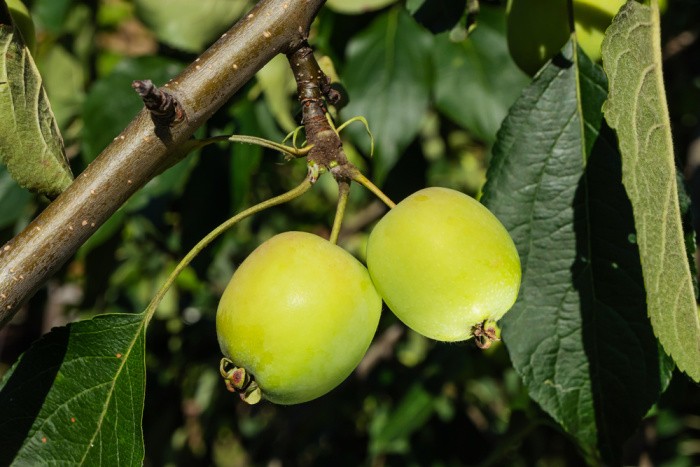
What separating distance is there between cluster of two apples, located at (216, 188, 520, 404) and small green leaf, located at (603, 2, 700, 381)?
16 cm

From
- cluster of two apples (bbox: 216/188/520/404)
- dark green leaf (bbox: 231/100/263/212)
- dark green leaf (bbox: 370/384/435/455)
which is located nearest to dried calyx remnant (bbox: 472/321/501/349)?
cluster of two apples (bbox: 216/188/520/404)

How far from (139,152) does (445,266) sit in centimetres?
39

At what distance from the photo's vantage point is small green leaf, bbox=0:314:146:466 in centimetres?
92

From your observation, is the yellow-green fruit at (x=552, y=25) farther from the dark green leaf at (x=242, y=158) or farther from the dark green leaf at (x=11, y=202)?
the dark green leaf at (x=11, y=202)

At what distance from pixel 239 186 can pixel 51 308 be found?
8.70ft

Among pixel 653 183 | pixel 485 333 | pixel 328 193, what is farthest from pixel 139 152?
pixel 328 193

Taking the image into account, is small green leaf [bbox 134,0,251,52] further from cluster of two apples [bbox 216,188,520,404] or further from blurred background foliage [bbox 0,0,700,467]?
cluster of two apples [bbox 216,188,520,404]

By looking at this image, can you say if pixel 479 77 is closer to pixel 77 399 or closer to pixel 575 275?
pixel 575 275

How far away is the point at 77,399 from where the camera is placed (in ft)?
3.13

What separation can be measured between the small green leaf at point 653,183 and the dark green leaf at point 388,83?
2.32 feet

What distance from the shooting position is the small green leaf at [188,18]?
5.37 feet

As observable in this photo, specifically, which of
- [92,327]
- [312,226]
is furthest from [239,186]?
[312,226]

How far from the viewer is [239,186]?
1562mm

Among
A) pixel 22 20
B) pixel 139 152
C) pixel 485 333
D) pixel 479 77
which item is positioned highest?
pixel 22 20
